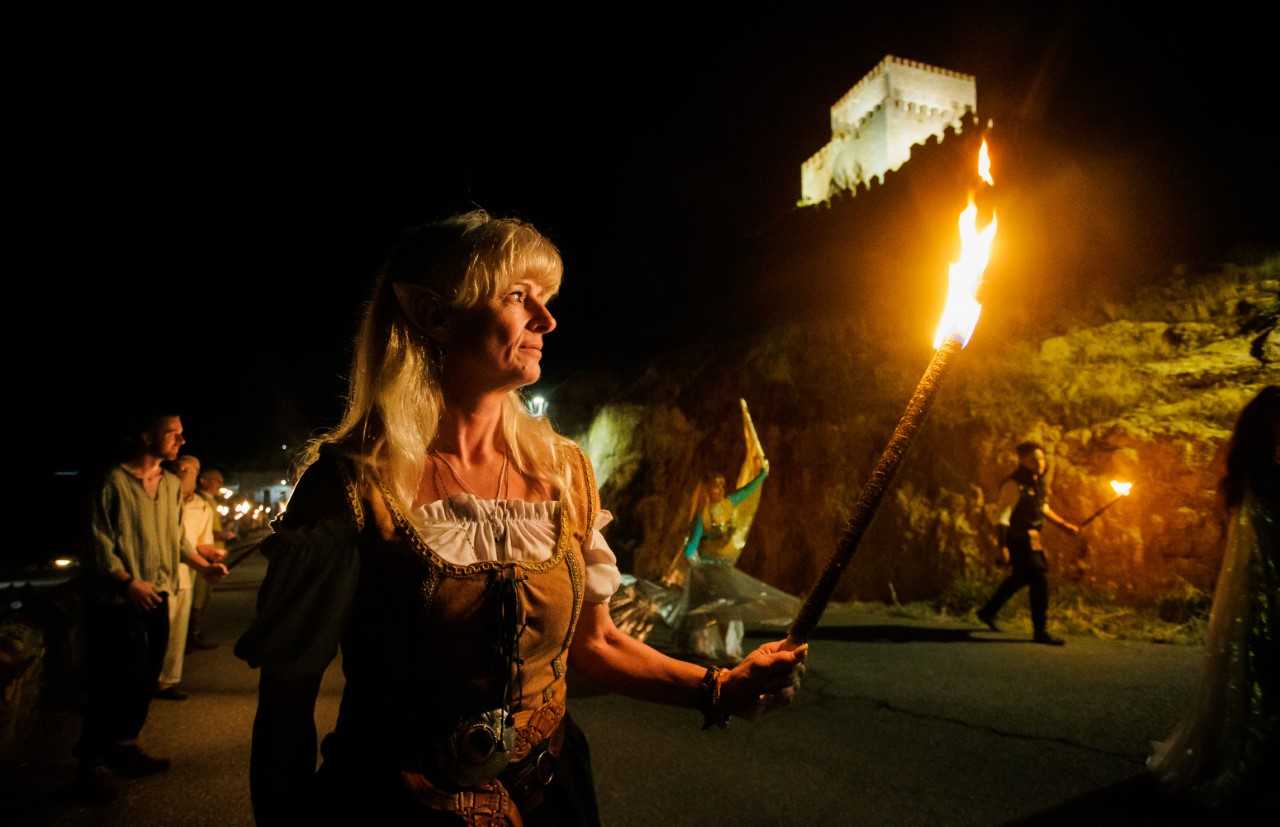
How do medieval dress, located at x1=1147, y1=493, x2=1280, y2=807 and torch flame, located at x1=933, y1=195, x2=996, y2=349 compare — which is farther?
medieval dress, located at x1=1147, y1=493, x2=1280, y2=807

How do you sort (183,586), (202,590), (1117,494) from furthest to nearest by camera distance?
(1117,494), (202,590), (183,586)

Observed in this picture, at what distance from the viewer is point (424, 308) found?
187 centimetres

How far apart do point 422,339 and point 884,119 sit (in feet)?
137

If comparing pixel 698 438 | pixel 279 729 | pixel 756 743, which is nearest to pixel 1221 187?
pixel 698 438

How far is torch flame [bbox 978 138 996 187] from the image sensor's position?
6.31 ft

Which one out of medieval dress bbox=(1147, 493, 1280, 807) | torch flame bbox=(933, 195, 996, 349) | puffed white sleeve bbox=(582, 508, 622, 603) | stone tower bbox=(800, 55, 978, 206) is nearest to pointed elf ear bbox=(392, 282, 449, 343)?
puffed white sleeve bbox=(582, 508, 622, 603)

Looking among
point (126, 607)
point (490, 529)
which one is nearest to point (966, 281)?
point (490, 529)

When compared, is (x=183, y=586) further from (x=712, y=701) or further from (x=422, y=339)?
(x=712, y=701)

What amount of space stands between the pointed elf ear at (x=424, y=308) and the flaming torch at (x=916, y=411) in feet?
3.96

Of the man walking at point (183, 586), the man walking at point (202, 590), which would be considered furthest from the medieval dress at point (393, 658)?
the man walking at point (202, 590)

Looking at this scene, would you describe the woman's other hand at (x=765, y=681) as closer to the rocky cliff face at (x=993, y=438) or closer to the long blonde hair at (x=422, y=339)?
the long blonde hair at (x=422, y=339)

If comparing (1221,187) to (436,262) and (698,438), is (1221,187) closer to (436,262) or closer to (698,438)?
(698,438)

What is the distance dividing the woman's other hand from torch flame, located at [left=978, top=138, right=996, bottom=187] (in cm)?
142

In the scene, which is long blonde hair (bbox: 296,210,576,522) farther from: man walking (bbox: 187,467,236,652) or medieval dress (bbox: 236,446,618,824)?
man walking (bbox: 187,467,236,652)
